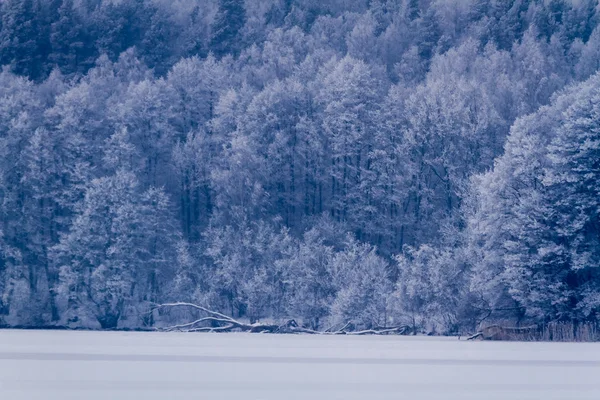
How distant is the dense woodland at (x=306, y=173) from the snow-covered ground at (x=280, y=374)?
2074 centimetres

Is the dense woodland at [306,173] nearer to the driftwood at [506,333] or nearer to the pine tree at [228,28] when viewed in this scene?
the pine tree at [228,28]

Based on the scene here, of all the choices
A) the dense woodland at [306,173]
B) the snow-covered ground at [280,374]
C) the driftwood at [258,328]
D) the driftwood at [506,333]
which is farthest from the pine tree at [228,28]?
the snow-covered ground at [280,374]

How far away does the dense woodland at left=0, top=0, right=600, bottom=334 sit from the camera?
1411 inches

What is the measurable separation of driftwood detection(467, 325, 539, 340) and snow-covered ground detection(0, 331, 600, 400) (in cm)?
1306

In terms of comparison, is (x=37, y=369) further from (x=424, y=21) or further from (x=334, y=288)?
(x=424, y=21)

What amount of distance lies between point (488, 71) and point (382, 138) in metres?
11.0

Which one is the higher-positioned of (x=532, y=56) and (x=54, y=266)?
(x=532, y=56)

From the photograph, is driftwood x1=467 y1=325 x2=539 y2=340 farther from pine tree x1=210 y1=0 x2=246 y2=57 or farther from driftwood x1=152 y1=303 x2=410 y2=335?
pine tree x1=210 y1=0 x2=246 y2=57

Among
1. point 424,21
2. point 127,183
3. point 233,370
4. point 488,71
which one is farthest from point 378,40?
point 233,370

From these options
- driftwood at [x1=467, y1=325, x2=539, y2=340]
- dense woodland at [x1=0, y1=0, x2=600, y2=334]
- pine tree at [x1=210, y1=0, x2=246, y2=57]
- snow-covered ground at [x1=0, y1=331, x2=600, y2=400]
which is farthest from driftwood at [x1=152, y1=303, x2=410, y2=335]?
pine tree at [x1=210, y1=0, x2=246, y2=57]

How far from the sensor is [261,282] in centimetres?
4650

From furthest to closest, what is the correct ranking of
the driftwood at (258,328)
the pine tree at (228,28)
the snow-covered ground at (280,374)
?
the pine tree at (228,28), the driftwood at (258,328), the snow-covered ground at (280,374)

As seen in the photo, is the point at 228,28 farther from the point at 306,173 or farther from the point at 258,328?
the point at 258,328

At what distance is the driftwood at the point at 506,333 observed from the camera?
27.6 meters
